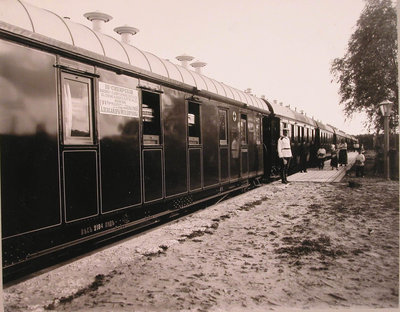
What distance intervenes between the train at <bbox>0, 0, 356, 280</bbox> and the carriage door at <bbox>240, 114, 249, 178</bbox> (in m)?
2.46

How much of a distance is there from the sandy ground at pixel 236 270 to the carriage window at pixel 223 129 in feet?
8.78

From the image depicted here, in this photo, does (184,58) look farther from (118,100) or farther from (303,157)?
(303,157)

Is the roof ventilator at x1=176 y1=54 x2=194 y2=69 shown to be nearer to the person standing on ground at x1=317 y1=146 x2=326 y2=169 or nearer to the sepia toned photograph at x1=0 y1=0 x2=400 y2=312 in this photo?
the sepia toned photograph at x1=0 y1=0 x2=400 y2=312

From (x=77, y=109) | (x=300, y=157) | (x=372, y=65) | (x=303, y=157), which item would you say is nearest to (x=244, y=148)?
(x=372, y=65)

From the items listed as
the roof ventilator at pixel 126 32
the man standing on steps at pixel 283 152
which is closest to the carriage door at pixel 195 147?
the roof ventilator at pixel 126 32

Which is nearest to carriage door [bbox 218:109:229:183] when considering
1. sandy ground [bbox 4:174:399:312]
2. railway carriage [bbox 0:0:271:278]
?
railway carriage [bbox 0:0:271:278]

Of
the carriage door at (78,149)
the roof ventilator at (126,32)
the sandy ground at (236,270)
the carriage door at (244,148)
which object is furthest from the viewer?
the carriage door at (244,148)

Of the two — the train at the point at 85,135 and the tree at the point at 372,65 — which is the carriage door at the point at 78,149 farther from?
the tree at the point at 372,65

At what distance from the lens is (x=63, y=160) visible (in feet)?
12.1

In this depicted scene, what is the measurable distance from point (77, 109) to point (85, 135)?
0.32 m

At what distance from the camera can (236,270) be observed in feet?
12.1

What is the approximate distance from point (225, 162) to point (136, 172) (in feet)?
12.5

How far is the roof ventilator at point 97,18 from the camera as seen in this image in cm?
536

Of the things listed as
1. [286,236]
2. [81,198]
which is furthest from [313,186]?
[81,198]
